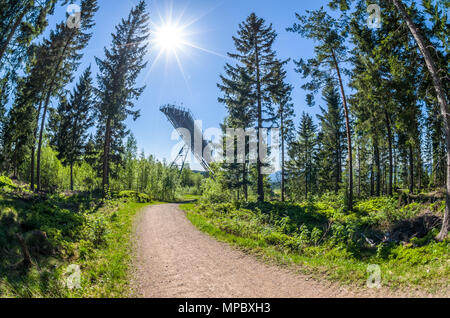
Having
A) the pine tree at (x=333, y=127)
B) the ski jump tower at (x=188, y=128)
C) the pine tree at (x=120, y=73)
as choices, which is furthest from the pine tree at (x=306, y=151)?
the pine tree at (x=120, y=73)

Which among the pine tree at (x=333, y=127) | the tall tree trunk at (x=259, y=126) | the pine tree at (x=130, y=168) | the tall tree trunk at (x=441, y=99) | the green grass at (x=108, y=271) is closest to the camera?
the green grass at (x=108, y=271)

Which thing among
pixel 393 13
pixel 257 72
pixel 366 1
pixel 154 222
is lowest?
pixel 154 222

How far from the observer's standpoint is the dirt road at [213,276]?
4699 mm

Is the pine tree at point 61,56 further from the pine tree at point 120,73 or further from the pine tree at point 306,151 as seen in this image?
the pine tree at point 306,151

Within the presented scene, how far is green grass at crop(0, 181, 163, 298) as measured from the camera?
4.35 m

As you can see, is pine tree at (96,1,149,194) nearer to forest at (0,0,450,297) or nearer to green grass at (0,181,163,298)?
forest at (0,0,450,297)

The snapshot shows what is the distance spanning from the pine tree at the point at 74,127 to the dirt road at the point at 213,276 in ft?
77.6

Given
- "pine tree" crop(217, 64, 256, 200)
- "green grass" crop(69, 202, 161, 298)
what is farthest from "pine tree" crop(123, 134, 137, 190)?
"green grass" crop(69, 202, 161, 298)

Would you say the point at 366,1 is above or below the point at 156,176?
above

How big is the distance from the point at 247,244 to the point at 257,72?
14.6m

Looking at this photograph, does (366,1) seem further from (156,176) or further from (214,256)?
(156,176)
